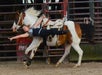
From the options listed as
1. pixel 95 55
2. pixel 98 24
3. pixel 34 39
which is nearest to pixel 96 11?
pixel 98 24

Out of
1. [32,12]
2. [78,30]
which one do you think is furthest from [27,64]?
[78,30]

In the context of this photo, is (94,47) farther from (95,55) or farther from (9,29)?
(9,29)

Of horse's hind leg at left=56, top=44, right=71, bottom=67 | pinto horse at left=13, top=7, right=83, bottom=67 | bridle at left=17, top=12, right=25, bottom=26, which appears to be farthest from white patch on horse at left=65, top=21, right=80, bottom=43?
bridle at left=17, top=12, right=25, bottom=26

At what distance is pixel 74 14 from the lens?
1220 cm

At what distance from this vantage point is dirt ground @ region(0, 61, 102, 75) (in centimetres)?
1059

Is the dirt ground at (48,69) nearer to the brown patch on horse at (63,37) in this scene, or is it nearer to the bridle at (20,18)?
the brown patch on horse at (63,37)

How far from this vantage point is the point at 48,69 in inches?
444

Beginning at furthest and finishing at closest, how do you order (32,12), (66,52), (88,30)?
(88,30) < (66,52) < (32,12)

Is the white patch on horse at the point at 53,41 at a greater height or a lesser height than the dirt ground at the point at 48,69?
greater

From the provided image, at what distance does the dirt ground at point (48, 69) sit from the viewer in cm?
1059

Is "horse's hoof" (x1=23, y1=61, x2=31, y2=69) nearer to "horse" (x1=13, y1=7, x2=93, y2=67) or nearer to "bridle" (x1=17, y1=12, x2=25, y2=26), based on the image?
"horse" (x1=13, y1=7, x2=93, y2=67)

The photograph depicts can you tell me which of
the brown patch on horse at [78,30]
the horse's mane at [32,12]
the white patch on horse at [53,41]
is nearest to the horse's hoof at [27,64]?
the white patch on horse at [53,41]

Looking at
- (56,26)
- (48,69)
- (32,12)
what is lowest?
(48,69)

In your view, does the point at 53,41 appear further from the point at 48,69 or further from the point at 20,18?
the point at 20,18
